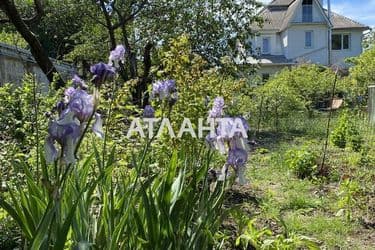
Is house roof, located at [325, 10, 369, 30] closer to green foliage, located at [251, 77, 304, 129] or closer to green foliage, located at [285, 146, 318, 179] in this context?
green foliage, located at [251, 77, 304, 129]

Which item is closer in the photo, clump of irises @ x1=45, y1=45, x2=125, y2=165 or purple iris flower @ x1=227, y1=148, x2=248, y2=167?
clump of irises @ x1=45, y1=45, x2=125, y2=165

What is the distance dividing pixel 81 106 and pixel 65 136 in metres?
0.11

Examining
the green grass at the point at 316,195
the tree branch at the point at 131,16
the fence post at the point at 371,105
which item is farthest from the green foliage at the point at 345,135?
the tree branch at the point at 131,16

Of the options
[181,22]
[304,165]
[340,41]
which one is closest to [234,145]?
[304,165]

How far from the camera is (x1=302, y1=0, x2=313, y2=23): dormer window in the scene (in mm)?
27156

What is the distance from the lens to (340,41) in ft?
92.1

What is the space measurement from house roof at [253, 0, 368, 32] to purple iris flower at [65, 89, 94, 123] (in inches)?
1045

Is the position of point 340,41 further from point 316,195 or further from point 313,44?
point 316,195

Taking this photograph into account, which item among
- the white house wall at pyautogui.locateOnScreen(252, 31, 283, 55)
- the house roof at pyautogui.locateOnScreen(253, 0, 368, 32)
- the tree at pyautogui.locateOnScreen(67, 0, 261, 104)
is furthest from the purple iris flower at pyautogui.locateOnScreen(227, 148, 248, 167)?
the white house wall at pyautogui.locateOnScreen(252, 31, 283, 55)

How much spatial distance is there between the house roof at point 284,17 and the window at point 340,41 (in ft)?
1.71

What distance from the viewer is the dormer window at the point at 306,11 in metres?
27.2

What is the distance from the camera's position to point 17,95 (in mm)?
5039

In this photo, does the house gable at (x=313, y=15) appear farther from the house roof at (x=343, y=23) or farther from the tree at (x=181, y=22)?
the tree at (x=181, y=22)

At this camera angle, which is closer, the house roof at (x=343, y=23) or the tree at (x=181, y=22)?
the tree at (x=181, y=22)
